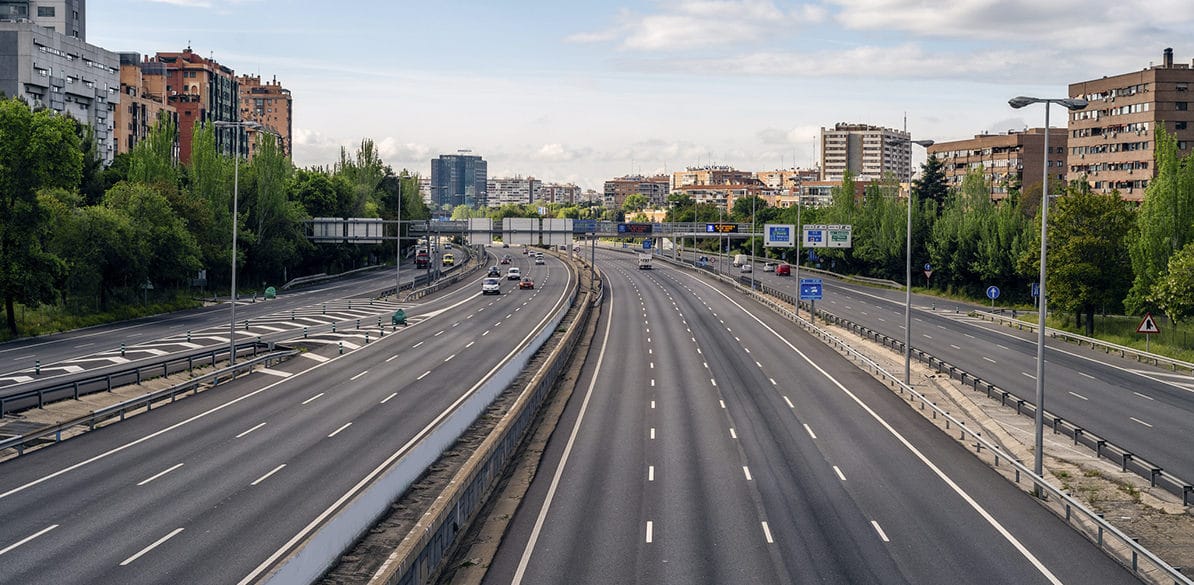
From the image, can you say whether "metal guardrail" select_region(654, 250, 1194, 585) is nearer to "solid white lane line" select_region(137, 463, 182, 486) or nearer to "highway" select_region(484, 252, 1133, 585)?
"highway" select_region(484, 252, 1133, 585)

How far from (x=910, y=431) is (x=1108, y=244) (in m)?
40.1

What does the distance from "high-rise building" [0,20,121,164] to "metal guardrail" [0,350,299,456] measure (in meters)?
67.5

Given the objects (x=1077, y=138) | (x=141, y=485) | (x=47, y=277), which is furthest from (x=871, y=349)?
(x=1077, y=138)

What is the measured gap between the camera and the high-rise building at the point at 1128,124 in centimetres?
11075

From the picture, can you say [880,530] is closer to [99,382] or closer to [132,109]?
[99,382]

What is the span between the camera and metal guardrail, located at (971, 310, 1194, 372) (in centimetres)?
5294

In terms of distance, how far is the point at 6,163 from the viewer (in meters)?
57.2

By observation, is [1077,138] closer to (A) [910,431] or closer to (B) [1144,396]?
(B) [1144,396]

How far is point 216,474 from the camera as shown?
87.9ft

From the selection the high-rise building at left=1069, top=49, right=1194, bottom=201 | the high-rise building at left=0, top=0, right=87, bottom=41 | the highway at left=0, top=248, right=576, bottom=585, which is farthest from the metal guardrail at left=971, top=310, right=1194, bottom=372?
the high-rise building at left=0, top=0, right=87, bottom=41

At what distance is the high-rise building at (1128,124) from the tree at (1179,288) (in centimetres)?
5860

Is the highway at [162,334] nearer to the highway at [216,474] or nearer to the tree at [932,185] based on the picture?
the highway at [216,474]

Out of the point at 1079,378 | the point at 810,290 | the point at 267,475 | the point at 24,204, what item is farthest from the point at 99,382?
the point at 810,290

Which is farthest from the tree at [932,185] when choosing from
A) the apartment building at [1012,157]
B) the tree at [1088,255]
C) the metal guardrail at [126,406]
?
the metal guardrail at [126,406]
